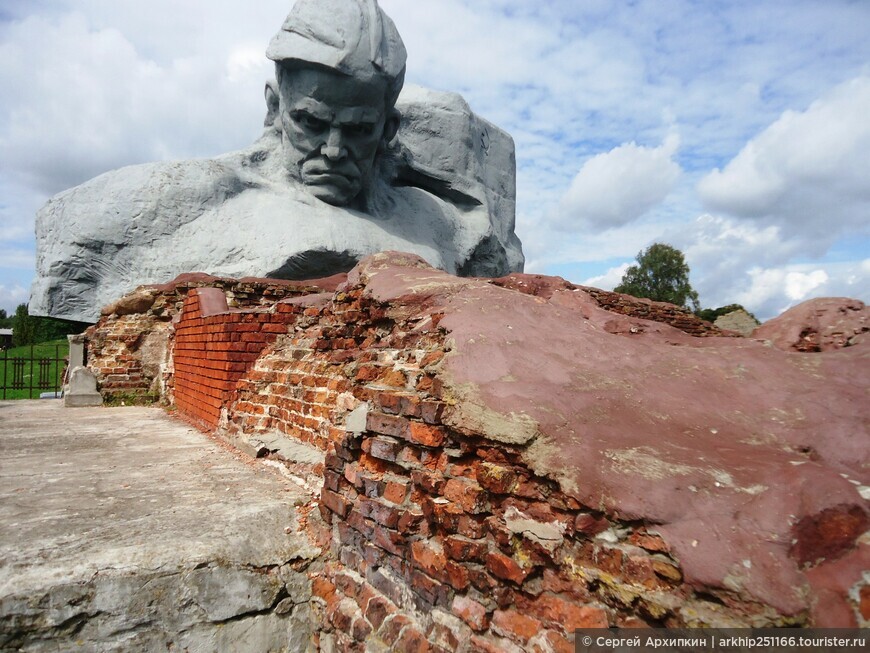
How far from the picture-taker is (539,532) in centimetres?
160

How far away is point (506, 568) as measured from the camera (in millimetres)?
1640

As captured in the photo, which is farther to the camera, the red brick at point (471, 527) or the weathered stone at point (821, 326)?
the weathered stone at point (821, 326)

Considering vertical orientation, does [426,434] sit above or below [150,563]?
above

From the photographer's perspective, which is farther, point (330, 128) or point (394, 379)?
point (330, 128)

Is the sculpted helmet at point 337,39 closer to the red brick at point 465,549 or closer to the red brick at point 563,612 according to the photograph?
the red brick at point 465,549

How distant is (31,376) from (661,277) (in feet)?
77.1

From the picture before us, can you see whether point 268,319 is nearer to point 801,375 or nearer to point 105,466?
point 105,466

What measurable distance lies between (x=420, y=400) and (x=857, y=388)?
147 cm

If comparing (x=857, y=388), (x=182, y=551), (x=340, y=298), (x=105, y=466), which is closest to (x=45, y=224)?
(x=105, y=466)

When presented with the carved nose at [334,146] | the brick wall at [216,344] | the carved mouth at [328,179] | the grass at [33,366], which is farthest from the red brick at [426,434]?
the grass at [33,366]

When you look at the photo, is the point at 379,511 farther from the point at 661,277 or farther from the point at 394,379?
the point at 661,277

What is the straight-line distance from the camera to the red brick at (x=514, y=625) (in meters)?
1.56

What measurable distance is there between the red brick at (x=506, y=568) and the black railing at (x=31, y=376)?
35.8 ft

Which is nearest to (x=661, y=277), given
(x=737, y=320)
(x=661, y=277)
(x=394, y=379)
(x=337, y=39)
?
(x=661, y=277)
